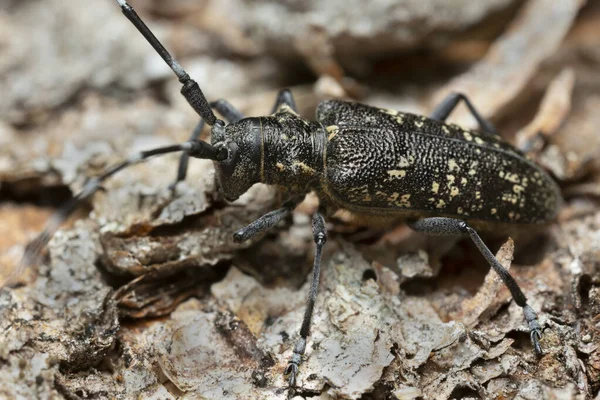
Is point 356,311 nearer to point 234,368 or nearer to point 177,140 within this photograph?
point 234,368

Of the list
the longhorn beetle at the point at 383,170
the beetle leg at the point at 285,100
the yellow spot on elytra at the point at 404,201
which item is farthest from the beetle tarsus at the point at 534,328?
the beetle leg at the point at 285,100

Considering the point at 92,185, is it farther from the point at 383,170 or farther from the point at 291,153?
the point at 383,170

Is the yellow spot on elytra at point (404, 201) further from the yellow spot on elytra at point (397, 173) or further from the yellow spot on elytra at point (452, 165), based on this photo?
the yellow spot on elytra at point (452, 165)

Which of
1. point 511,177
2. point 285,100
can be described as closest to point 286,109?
point 285,100

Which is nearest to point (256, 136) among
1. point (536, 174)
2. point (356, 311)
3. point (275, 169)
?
point (275, 169)

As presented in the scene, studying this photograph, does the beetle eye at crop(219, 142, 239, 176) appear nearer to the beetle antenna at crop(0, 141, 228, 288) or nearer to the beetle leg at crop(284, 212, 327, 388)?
the beetle antenna at crop(0, 141, 228, 288)

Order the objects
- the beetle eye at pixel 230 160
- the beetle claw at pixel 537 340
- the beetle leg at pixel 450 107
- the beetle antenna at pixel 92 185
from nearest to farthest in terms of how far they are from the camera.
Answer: the beetle antenna at pixel 92 185 < the beetle claw at pixel 537 340 < the beetle eye at pixel 230 160 < the beetle leg at pixel 450 107

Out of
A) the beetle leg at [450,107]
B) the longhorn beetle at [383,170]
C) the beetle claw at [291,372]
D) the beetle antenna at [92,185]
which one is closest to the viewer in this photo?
the beetle antenna at [92,185]
